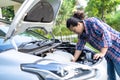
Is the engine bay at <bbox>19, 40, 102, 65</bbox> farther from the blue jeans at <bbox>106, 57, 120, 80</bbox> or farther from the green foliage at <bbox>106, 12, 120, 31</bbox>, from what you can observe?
the green foliage at <bbox>106, 12, 120, 31</bbox>

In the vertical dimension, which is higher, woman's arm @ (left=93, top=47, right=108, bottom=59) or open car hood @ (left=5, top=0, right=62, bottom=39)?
open car hood @ (left=5, top=0, right=62, bottom=39)

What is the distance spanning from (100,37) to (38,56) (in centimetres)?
92

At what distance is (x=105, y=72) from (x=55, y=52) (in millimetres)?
747

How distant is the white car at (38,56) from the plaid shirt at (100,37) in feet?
0.61

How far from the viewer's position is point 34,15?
4406 millimetres

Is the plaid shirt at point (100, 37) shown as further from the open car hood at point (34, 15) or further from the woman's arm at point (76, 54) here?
the open car hood at point (34, 15)

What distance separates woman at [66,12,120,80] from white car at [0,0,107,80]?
16cm

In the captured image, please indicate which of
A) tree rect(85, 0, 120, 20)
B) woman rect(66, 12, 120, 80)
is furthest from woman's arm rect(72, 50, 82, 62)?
tree rect(85, 0, 120, 20)

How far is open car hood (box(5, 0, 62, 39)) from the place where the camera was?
3.83 m

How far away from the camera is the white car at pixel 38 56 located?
366cm

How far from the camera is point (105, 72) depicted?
440 centimetres

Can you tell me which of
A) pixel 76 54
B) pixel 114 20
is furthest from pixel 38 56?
pixel 114 20

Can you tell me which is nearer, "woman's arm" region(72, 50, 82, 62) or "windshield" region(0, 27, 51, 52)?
"windshield" region(0, 27, 51, 52)

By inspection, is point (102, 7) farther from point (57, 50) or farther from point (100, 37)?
point (100, 37)
